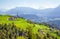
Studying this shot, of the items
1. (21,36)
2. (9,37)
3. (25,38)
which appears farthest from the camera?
(21,36)

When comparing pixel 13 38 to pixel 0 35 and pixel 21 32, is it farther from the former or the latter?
pixel 21 32

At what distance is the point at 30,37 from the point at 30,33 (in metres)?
3.84

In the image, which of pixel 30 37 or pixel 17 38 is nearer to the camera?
pixel 30 37

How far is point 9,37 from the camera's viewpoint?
16150cm

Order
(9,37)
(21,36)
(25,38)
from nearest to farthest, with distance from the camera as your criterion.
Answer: (9,37)
(25,38)
(21,36)

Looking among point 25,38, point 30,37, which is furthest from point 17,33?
point 30,37

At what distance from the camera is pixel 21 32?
194125 mm

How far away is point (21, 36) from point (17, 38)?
42.3 feet

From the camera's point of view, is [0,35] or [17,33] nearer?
[0,35]

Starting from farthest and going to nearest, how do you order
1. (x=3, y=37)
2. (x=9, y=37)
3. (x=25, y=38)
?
(x=25, y=38), (x=9, y=37), (x=3, y=37)

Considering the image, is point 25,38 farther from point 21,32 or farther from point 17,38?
point 21,32

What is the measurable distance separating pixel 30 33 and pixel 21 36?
25542 mm

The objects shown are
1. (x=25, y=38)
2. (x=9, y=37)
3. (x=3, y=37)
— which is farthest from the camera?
(x=25, y=38)

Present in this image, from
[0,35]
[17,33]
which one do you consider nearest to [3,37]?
[0,35]
